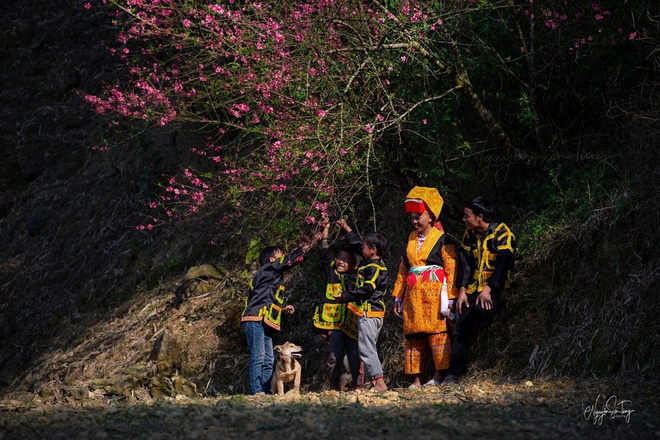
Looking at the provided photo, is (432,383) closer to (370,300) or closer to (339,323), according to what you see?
(370,300)

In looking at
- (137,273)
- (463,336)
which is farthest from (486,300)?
(137,273)

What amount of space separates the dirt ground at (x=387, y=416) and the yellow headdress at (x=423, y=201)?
1.79 metres

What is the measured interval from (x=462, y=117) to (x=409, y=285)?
2.11m

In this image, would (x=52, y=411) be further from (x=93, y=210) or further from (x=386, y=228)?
(x=93, y=210)

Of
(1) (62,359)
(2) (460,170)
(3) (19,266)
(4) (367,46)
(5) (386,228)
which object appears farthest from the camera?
(3) (19,266)

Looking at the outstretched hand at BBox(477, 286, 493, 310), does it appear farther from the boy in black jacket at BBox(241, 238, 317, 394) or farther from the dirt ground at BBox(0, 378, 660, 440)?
the boy in black jacket at BBox(241, 238, 317, 394)

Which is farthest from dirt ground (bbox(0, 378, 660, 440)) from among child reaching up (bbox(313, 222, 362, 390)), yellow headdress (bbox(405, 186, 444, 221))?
yellow headdress (bbox(405, 186, 444, 221))

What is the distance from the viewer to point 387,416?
5.19m

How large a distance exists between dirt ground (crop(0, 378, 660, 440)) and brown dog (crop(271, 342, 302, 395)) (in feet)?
5.41

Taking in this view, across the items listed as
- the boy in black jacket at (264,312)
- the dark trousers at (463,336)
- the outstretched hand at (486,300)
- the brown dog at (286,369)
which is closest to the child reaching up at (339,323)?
the brown dog at (286,369)

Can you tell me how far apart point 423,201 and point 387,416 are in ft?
9.11

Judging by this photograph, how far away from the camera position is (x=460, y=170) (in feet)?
28.0

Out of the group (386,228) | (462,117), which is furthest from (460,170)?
(386,228)

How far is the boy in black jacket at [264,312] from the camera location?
332 inches
